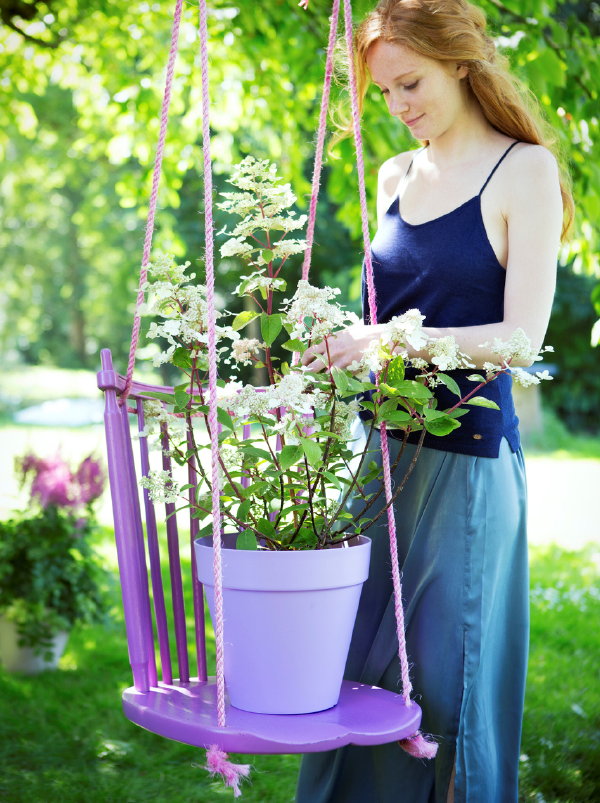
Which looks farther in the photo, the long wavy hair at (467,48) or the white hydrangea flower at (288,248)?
the long wavy hair at (467,48)

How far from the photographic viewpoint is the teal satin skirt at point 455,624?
5.51 ft

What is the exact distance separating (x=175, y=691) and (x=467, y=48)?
1.27m

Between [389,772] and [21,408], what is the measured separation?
50.4 ft

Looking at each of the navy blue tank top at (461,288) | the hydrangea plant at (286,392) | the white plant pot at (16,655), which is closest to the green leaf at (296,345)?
the hydrangea plant at (286,392)

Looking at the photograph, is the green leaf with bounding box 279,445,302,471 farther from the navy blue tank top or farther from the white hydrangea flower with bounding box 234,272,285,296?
the navy blue tank top

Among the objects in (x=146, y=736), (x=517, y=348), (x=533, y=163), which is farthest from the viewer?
(x=146, y=736)

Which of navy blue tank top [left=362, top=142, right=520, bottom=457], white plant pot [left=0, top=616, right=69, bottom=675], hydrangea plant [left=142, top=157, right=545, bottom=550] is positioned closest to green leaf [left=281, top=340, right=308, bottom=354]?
hydrangea plant [left=142, top=157, right=545, bottom=550]

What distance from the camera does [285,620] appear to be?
1.41 m

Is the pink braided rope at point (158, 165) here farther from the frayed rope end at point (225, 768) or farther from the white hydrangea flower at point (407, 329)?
the frayed rope end at point (225, 768)

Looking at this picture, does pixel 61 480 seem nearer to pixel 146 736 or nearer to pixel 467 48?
pixel 146 736

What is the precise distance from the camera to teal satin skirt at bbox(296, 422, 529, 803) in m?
1.68

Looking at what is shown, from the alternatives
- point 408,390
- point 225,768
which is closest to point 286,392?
point 408,390

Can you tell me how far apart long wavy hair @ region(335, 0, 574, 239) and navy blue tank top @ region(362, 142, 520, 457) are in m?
0.08

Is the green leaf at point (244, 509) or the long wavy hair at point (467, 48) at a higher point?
the long wavy hair at point (467, 48)
